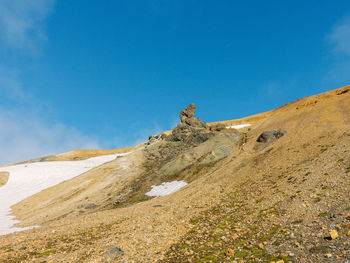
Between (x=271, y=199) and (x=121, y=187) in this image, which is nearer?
(x=271, y=199)

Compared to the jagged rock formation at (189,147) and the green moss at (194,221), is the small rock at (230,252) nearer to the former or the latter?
the green moss at (194,221)

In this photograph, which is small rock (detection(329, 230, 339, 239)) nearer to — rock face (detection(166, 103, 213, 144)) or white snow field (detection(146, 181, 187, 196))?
white snow field (detection(146, 181, 187, 196))

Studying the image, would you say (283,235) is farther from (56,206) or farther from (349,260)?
(56,206)

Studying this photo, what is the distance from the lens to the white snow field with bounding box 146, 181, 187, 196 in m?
36.1

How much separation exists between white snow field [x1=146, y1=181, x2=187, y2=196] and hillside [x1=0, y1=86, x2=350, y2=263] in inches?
52.1

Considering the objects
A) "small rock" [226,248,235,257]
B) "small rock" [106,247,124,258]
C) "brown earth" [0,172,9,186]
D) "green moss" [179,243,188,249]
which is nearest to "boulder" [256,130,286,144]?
"green moss" [179,243,188,249]

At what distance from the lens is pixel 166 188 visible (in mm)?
37875

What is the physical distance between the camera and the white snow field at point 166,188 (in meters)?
36.1

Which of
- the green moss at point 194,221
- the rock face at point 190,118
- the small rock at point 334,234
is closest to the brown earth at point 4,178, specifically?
the rock face at point 190,118

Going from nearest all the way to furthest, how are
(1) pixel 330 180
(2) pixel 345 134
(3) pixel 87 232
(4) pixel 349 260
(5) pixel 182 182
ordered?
1. (4) pixel 349 260
2. (1) pixel 330 180
3. (3) pixel 87 232
4. (2) pixel 345 134
5. (5) pixel 182 182

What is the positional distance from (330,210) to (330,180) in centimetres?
521

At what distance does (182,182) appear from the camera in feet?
127

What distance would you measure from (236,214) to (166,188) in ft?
68.6

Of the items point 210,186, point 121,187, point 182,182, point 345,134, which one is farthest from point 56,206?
point 345,134
